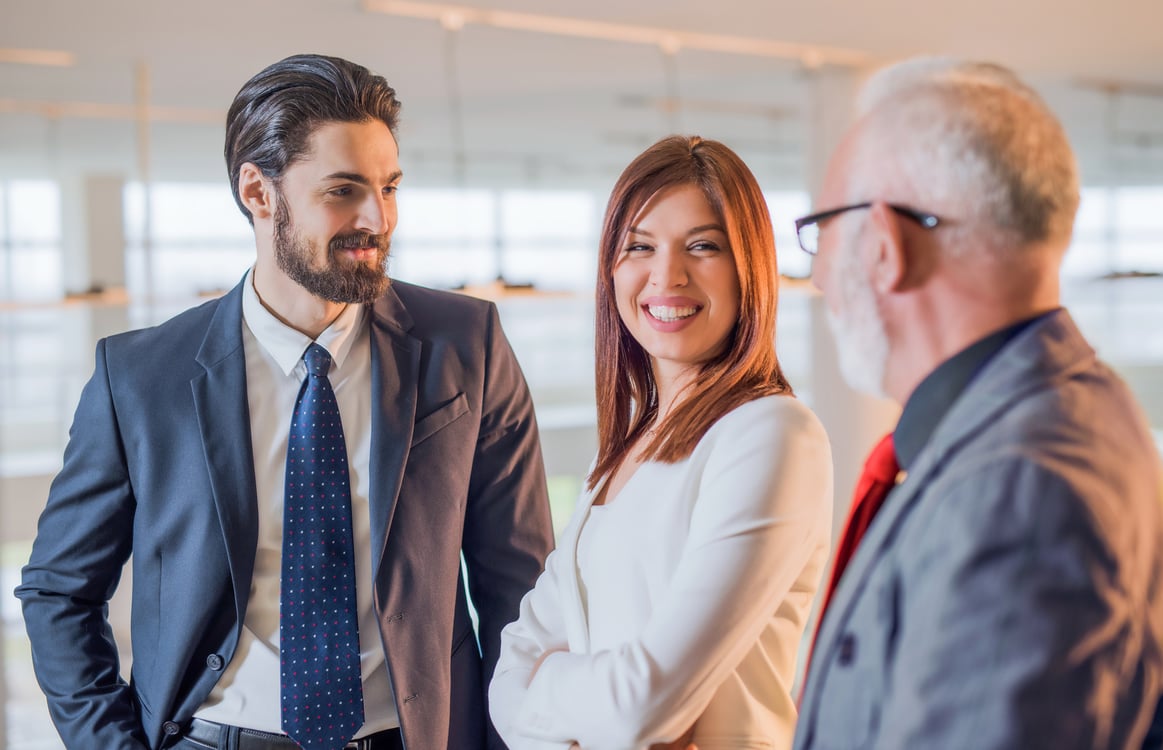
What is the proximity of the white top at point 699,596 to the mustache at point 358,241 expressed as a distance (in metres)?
0.63

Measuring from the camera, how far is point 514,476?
2148 millimetres

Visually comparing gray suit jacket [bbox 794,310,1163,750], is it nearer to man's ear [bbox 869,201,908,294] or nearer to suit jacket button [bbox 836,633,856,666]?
suit jacket button [bbox 836,633,856,666]

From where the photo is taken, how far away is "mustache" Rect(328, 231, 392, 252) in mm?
1918

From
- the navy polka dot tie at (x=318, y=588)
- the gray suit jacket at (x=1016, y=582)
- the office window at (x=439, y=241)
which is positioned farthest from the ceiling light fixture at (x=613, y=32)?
the office window at (x=439, y=241)

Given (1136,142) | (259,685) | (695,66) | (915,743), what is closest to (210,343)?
(259,685)

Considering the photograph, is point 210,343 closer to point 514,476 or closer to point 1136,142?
point 514,476

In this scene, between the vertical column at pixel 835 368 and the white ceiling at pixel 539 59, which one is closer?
the white ceiling at pixel 539 59

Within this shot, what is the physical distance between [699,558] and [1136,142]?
16181mm

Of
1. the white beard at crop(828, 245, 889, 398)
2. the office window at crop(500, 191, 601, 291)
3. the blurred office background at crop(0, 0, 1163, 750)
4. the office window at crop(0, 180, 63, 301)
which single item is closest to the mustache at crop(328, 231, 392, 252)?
the white beard at crop(828, 245, 889, 398)

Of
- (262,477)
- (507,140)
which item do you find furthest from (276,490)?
(507,140)

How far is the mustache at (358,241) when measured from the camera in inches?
75.5

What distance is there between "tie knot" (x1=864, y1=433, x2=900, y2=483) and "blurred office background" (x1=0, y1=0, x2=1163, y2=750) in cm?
460

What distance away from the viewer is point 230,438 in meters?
1.92

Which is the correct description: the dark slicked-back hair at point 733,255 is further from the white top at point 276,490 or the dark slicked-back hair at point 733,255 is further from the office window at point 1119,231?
the office window at point 1119,231
